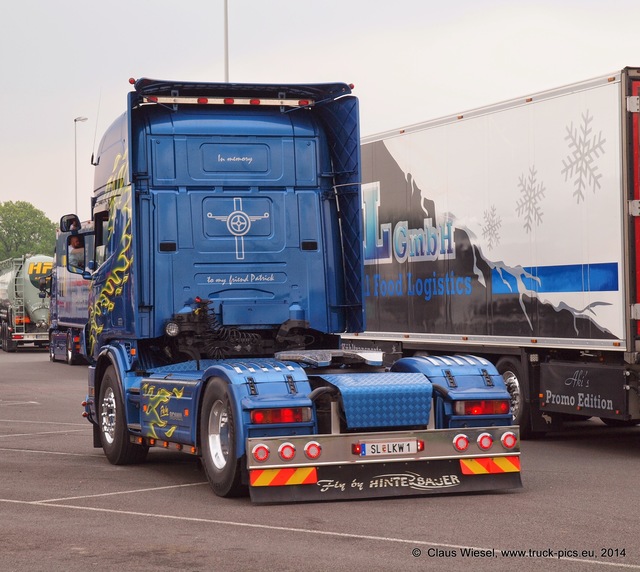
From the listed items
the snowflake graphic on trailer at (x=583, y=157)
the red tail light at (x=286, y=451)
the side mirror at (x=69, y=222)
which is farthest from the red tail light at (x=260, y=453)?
the snowflake graphic on trailer at (x=583, y=157)

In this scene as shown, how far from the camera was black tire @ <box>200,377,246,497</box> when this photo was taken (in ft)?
34.3

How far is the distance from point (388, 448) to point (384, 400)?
1.35ft

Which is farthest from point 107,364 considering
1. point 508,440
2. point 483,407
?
point 508,440

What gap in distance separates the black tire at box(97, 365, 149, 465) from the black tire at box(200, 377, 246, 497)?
2.16 meters

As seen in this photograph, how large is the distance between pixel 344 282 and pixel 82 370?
73.4 ft

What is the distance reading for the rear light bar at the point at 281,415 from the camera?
1023 centimetres

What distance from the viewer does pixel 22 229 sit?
16525 centimetres

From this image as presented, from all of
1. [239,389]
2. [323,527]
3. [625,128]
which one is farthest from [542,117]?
[323,527]

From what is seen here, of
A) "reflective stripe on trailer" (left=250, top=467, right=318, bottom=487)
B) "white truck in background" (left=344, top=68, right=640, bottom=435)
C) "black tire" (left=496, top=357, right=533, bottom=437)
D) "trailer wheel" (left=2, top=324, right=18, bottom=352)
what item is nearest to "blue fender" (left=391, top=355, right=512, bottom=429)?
"reflective stripe on trailer" (left=250, top=467, right=318, bottom=487)

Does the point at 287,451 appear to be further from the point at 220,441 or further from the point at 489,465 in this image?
the point at 489,465

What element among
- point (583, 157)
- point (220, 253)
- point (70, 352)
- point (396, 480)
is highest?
point (583, 157)

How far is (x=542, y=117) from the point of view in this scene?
14.8 metres

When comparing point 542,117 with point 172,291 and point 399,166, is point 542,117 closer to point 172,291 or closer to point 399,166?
point 399,166

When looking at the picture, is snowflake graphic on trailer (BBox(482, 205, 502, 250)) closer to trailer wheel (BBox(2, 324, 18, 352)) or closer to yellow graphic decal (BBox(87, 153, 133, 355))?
yellow graphic decal (BBox(87, 153, 133, 355))
